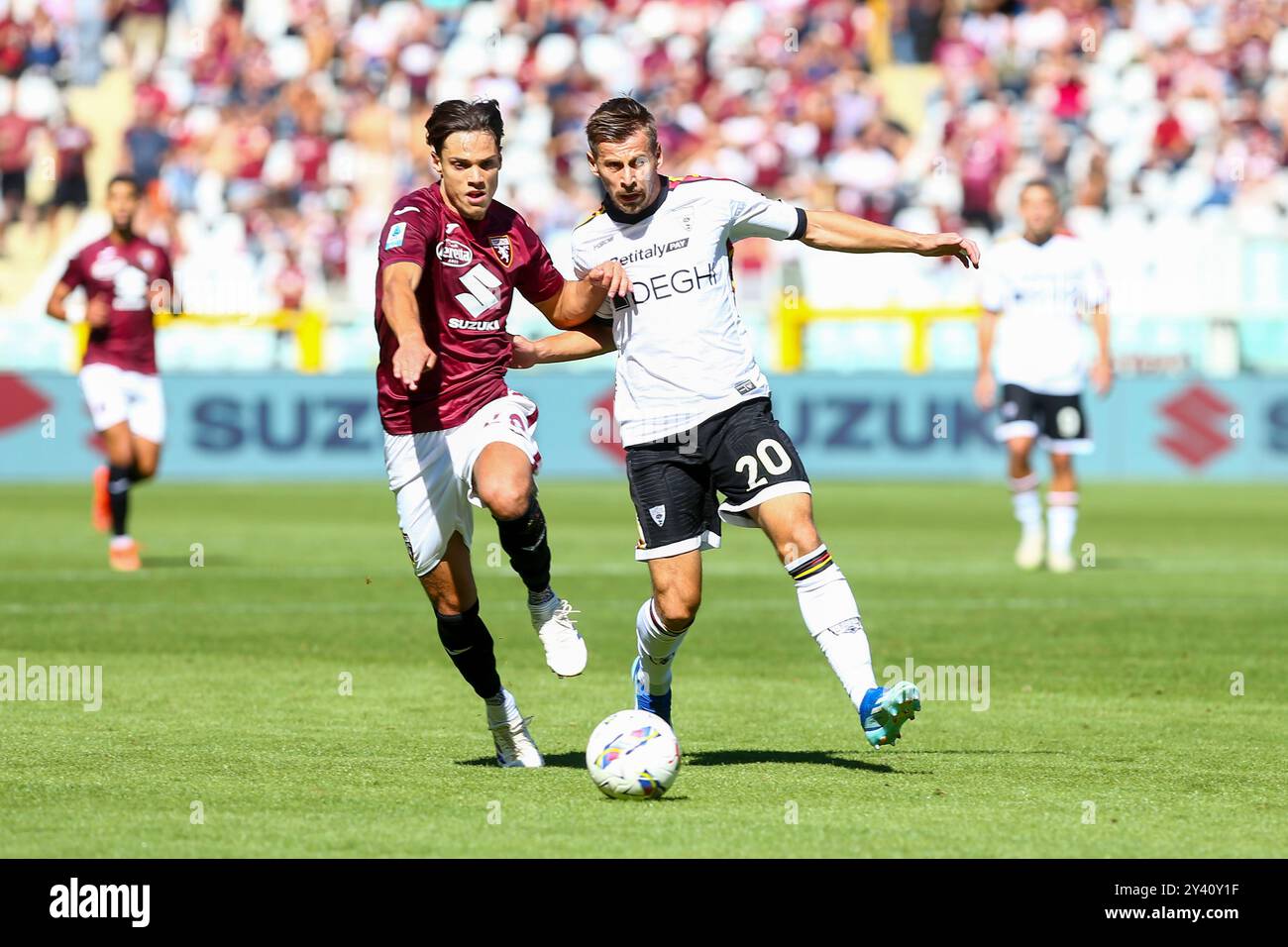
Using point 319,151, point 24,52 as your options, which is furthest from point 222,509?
point 24,52

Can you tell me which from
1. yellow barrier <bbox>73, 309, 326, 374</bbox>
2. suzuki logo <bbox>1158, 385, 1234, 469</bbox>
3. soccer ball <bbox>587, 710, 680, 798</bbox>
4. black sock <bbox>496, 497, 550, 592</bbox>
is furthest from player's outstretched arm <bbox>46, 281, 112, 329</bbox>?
suzuki logo <bbox>1158, 385, 1234, 469</bbox>

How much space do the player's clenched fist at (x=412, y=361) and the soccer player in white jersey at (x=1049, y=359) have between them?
962cm

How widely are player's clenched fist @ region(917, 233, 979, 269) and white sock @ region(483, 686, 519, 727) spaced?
220 centimetres

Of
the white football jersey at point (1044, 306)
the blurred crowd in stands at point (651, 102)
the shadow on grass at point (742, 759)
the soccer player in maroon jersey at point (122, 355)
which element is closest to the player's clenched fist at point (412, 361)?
the shadow on grass at point (742, 759)

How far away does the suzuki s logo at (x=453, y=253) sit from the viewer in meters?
7.73

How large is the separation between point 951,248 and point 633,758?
219 centimetres

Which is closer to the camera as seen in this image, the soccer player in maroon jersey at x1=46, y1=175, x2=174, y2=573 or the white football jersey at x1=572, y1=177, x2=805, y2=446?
the white football jersey at x1=572, y1=177, x2=805, y2=446

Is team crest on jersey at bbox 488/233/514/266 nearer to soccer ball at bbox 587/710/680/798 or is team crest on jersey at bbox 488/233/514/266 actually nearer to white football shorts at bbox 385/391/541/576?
white football shorts at bbox 385/391/541/576

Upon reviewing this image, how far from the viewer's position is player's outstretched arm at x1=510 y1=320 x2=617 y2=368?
814 centimetres

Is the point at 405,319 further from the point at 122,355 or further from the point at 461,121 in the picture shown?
the point at 122,355

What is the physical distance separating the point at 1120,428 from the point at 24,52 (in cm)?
1647

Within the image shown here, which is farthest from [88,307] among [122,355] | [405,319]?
[405,319]

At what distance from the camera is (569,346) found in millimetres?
8172

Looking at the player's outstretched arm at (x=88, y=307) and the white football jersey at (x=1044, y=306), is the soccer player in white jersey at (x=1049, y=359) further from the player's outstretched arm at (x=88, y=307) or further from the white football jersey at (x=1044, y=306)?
the player's outstretched arm at (x=88, y=307)
